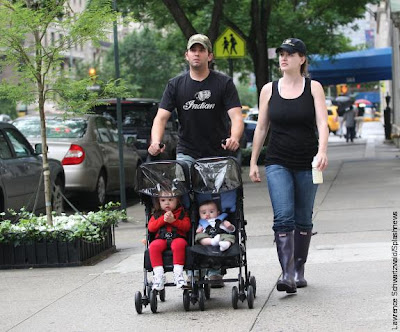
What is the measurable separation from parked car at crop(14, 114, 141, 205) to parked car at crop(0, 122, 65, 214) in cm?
158

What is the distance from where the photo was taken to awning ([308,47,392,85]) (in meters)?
45.8

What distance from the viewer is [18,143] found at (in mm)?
13867

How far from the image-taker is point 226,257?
709 centimetres

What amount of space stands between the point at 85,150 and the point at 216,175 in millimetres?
9239

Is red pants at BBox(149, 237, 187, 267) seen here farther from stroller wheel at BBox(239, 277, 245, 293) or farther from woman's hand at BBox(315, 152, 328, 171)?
woman's hand at BBox(315, 152, 328, 171)

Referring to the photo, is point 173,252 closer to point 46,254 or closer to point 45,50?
point 46,254

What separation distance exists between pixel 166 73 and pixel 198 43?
66.5 m

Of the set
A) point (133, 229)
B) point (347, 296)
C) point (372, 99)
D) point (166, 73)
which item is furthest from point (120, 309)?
point (372, 99)

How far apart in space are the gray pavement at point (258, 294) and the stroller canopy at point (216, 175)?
88 centimetres

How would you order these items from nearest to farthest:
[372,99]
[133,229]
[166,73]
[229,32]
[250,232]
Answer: [250,232]
[133,229]
[229,32]
[166,73]
[372,99]

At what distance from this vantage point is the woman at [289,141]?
7.51 m

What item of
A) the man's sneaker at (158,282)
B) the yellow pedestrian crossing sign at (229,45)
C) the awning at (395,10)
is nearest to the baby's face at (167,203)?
the man's sneaker at (158,282)

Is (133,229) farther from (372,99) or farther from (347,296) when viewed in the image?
(372,99)

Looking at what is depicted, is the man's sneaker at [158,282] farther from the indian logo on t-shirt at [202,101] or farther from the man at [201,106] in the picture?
the indian logo on t-shirt at [202,101]
